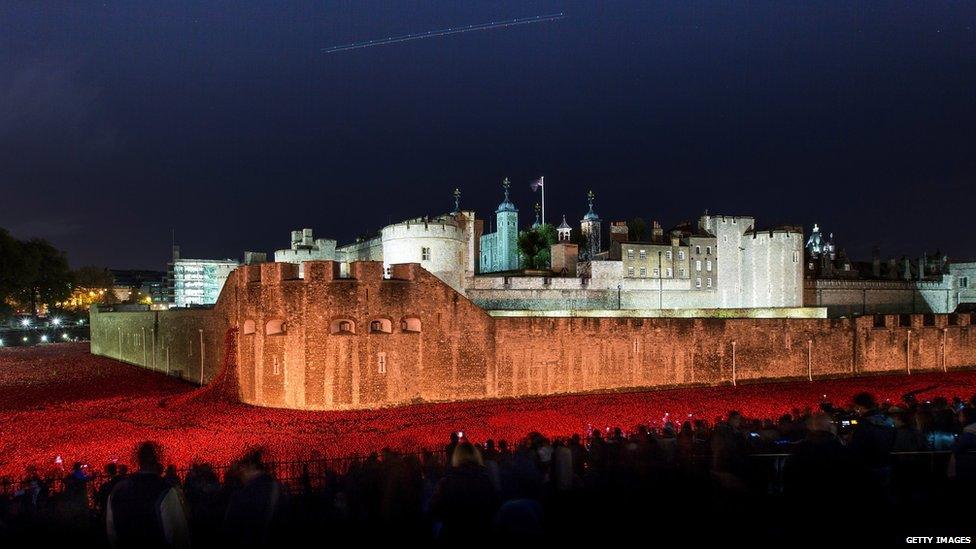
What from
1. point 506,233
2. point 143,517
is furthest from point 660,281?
point 143,517

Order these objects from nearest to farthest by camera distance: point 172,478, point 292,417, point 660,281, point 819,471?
A: point 819,471 < point 172,478 < point 292,417 < point 660,281

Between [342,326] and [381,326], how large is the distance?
1539mm

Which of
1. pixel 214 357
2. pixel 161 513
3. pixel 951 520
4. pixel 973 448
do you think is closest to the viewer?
pixel 161 513

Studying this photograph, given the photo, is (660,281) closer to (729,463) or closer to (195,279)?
(729,463)

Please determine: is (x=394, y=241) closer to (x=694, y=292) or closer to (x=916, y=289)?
(x=694, y=292)

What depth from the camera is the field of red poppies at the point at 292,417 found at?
18266mm

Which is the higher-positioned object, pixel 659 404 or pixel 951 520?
pixel 951 520

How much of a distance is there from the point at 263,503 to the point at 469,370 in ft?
67.6

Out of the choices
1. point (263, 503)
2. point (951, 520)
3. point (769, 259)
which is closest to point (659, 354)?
point (951, 520)

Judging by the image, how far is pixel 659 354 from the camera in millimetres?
30453

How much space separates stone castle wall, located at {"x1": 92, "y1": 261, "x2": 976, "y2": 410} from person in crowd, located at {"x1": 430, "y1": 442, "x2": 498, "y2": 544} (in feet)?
61.8

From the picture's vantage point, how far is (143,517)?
5.04 m

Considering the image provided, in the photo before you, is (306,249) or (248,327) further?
(306,249)

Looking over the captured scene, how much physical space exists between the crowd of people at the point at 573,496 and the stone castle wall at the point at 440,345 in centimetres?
1269
